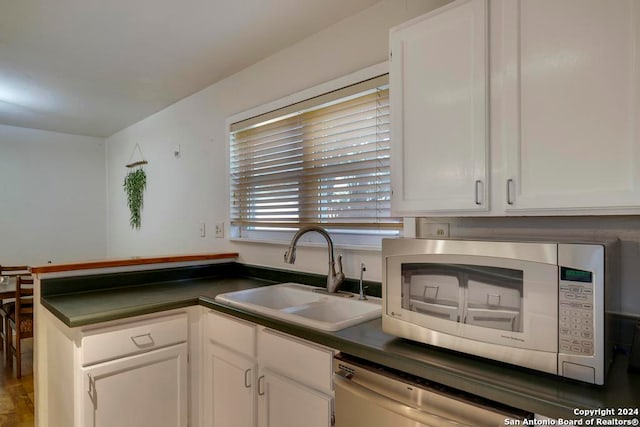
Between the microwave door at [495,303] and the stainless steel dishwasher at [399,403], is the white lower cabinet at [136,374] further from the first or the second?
the microwave door at [495,303]

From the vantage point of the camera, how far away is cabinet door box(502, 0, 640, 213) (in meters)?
0.94

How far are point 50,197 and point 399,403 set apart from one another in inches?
192

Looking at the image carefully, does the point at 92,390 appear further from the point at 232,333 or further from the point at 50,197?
the point at 50,197

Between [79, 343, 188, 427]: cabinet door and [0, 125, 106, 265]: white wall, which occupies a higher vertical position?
[0, 125, 106, 265]: white wall

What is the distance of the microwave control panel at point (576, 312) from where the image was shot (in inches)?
34.4

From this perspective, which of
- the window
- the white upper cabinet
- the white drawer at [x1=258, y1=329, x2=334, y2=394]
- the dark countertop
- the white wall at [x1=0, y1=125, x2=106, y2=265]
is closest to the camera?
the dark countertop

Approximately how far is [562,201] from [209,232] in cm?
251

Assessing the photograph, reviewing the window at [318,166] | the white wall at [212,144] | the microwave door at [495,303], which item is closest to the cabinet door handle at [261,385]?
the white wall at [212,144]

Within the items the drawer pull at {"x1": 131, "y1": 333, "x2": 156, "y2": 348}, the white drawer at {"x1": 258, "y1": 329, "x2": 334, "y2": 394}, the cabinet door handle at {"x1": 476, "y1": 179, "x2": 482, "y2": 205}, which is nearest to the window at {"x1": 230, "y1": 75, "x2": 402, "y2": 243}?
the cabinet door handle at {"x1": 476, "y1": 179, "x2": 482, "y2": 205}

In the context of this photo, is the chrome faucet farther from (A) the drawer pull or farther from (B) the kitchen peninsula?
(A) the drawer pull

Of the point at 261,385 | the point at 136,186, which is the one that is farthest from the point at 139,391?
the point at 136,186

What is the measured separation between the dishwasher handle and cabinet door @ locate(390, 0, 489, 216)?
63 cm

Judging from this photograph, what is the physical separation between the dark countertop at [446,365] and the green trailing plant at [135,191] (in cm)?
230

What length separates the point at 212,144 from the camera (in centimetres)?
296
